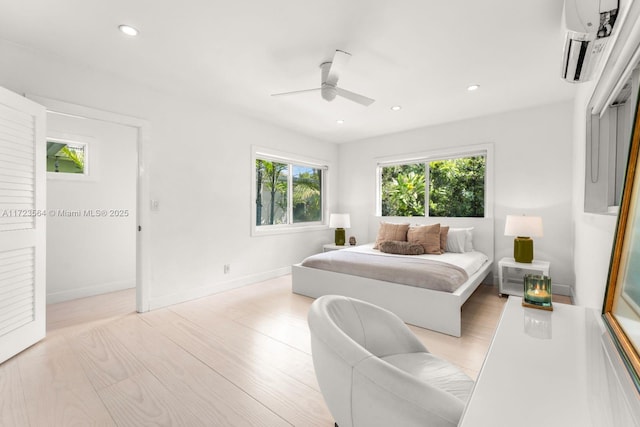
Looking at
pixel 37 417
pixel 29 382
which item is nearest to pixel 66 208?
pixel 29 382

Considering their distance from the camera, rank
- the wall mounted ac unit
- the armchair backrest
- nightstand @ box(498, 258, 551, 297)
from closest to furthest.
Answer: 1. the armchair backrest
2. the wall mounted ac unit
3. nightstand @ box(498, 258, 551, 297)

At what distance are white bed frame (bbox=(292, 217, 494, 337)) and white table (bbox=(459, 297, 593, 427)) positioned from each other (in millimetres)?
1546

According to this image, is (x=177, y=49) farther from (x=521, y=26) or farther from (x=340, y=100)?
(x=521, y=26)

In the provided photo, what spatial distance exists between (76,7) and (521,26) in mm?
3070

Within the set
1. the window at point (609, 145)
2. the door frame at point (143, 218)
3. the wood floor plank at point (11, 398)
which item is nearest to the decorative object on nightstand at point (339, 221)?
the door frame at point (143, 218)

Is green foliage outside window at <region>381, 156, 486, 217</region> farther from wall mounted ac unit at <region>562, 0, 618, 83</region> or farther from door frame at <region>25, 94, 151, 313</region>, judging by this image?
door frame at <region>25, 94, 151, 313</region>

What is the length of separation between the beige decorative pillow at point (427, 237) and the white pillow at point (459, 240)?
0.81 ft

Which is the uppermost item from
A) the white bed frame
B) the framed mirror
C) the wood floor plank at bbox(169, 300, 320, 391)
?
the framed mirror

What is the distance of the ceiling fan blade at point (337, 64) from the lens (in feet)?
7.84

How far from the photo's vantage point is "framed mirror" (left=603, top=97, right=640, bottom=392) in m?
Answer: 0.77

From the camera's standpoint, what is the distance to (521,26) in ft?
6.91

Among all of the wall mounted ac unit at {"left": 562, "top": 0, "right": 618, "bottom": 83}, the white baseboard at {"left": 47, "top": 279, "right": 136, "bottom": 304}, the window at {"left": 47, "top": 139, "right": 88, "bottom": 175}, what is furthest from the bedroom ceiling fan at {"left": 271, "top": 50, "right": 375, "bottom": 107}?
the white baseboard at {"left": 47, "top": 279, "right": 136, "bottom": 304}

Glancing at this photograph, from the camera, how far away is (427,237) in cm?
391

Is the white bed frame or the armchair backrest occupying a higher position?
the armchair backrest
